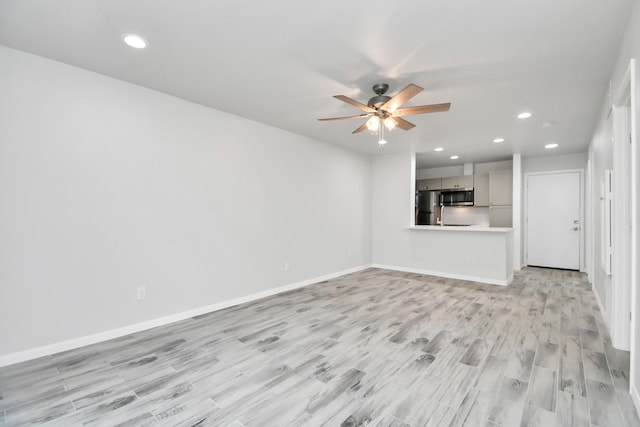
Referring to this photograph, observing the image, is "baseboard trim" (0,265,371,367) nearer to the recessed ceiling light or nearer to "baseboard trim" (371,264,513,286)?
the recessed ceiling light

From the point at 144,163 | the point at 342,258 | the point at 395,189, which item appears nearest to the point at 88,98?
the point at 144,163

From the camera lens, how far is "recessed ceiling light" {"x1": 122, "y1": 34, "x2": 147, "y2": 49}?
2219 millimetres

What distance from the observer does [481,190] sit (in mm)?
7121

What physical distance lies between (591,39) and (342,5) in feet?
6.27

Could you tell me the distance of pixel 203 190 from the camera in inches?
141

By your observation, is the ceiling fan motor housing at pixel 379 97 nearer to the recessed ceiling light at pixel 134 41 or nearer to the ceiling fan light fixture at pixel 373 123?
the ceiling fan light fixture at pixel 373 123

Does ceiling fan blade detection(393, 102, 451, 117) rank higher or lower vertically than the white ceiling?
lower

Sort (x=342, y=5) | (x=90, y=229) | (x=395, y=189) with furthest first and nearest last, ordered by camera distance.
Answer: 1. (x=395, y=189)
2. (x=90, y=229)
3. (x=342, y=5)

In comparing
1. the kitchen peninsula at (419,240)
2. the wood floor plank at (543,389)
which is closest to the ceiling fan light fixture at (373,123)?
the wood floor plank at (543,389)

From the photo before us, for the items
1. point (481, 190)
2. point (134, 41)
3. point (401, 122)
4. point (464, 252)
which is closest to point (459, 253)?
point (464, 252)

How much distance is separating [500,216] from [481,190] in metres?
0.79

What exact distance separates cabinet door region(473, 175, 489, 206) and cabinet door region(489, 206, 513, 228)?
0.28 m

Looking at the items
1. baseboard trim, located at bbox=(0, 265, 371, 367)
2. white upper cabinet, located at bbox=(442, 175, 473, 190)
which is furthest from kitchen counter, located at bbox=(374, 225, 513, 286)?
baseboard trim, located at bbox=(0, 265, 371, 367)

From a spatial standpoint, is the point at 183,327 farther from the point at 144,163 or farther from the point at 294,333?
the point at 144,163
